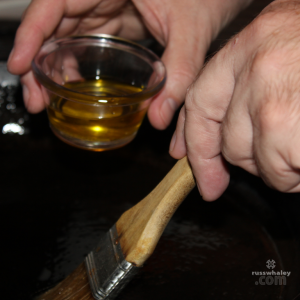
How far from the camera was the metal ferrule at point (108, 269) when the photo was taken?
513mm

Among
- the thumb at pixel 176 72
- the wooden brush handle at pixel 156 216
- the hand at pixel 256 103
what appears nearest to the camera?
the hand at pixel 256 103

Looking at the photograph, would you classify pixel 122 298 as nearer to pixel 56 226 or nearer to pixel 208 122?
pixel 56 226

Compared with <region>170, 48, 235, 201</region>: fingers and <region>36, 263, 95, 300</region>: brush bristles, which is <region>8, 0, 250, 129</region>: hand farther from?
<region>36, 263, 95, 300</region>: brush bristles

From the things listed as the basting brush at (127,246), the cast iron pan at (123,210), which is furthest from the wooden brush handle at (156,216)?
the cast iron pan at (123,210)

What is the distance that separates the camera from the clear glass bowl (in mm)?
590

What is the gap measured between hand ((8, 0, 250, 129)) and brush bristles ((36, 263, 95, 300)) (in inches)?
12.3

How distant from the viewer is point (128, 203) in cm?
72

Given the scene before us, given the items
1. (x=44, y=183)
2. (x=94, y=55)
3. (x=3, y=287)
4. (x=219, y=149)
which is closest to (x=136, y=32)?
(x=94, y=55)

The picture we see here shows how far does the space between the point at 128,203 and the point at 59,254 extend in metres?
0.17

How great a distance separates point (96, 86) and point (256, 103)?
0.44 m

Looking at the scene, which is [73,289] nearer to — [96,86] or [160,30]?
[96,86]

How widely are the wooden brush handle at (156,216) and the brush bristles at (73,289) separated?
0.09 metres

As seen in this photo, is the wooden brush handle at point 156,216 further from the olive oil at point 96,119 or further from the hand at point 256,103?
the olive oil at point 96,119

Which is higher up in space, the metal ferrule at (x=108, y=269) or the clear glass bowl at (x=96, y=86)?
the clear glass bowl at (x=96, y=86)
